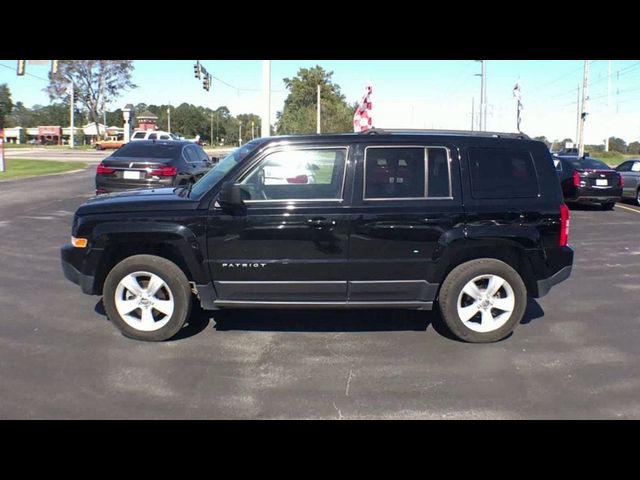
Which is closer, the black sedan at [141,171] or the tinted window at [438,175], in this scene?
the tinted window at [438,175]

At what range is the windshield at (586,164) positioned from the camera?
16094 mm

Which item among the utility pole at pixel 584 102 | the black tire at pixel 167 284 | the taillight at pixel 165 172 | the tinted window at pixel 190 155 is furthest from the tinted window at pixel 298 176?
the utility pole at pixel 584 102

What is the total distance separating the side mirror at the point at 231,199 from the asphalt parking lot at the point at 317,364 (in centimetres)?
126

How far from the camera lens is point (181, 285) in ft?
17.0

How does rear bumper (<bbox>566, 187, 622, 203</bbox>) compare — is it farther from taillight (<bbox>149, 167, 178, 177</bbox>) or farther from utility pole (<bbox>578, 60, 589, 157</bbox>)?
utility pole (<bbox>578, 60, 589, 157</bbox>)

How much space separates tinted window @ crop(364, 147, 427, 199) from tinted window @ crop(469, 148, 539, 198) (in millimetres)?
505

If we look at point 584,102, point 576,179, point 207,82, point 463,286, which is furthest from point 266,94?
point 584,102

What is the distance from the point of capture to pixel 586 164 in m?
16.4

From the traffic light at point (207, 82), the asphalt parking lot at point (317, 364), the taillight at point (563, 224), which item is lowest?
the asphalt parking lot at point (317, 364)

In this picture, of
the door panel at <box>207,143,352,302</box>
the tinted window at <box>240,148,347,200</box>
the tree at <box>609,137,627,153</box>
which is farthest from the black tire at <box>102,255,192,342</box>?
the tree at <box>609,137,627,153</box>

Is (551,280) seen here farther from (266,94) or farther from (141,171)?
(266,94)

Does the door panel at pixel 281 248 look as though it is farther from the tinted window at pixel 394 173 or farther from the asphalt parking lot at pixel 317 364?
the asphalt parking lot at pixel 317 364
